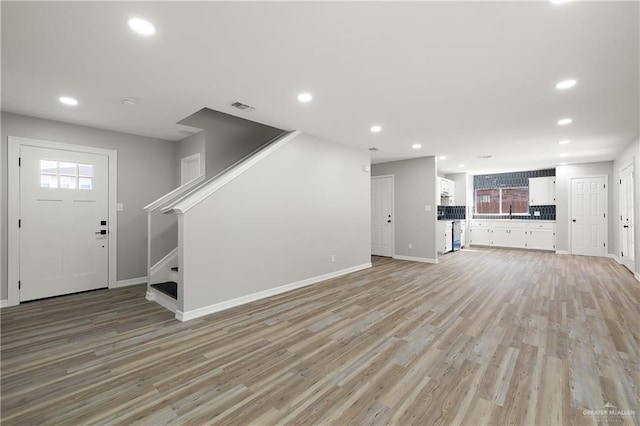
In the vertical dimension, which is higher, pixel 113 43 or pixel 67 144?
pixel 113 43

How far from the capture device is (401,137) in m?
5.11

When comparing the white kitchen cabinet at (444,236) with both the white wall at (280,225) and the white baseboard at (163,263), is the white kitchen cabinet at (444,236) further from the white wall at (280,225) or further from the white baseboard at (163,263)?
the white baseboard at (163,263)

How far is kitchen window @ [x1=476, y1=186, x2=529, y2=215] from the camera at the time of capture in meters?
9.66

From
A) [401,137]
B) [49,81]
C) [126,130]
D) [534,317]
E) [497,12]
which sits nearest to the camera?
[497,12]

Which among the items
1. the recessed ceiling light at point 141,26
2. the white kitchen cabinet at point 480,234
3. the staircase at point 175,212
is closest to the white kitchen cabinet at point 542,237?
the white kitchen cabinet at point 480,234

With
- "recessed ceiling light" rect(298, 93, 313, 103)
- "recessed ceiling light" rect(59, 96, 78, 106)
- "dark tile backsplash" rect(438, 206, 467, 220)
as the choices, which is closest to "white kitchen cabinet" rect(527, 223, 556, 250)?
"dark tile backsplash" rect(438, 206, 467, 220)

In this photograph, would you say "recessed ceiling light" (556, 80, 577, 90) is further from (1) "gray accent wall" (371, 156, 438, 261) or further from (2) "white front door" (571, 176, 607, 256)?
(2) "white front door" (571, 176, 607, 256)

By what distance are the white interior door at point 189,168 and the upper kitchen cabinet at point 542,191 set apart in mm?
9821

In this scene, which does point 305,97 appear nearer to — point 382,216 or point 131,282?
point 131,282

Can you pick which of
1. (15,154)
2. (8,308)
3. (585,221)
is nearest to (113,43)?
(15,154)

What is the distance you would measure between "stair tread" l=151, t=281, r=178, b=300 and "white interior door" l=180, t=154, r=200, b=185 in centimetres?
187

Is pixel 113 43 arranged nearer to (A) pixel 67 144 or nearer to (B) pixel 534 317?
(A) pixel 67 144

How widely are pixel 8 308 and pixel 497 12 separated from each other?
20.0 ft

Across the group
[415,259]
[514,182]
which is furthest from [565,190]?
[415,259]
